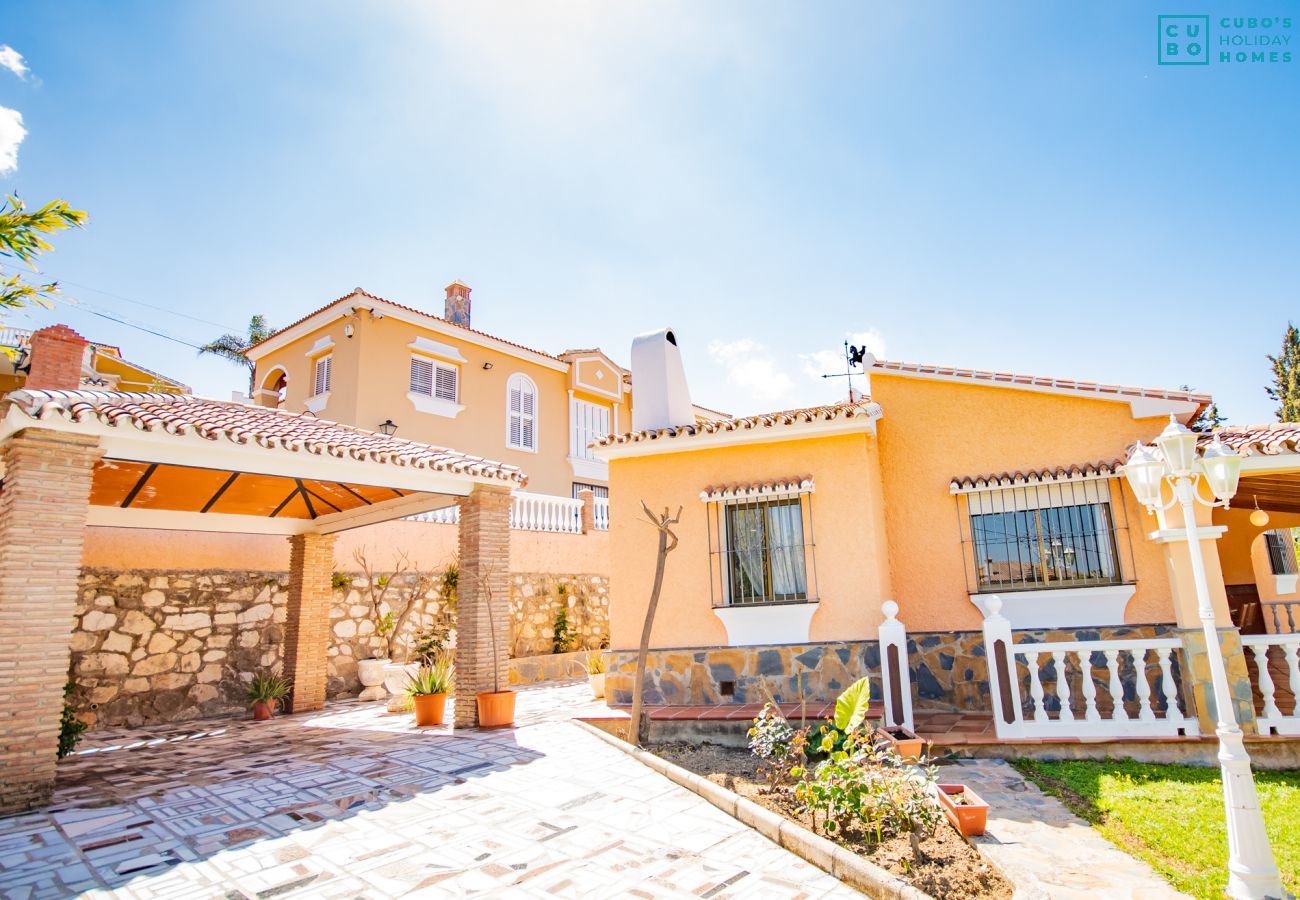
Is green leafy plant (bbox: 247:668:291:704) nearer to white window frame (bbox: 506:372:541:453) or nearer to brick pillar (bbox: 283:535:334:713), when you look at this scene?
brick pillar (bbox: 283:535:334:713)

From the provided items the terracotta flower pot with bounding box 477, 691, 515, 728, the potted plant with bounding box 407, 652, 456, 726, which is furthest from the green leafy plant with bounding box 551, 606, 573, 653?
the terracotta flower pot with bounding box 477, 691, 515, 728

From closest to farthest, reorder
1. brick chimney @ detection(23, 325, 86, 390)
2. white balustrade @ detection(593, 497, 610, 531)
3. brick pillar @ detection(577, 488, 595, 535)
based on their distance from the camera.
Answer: brick chimney @ detection(23, 325, 86, 390) < brick pillar @ detection(577, 488, 595, 535) < white balustrade @ detection(593, 497, 610, 531)

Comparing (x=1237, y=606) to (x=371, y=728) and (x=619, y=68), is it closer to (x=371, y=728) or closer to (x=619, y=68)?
(x=619, y=68)

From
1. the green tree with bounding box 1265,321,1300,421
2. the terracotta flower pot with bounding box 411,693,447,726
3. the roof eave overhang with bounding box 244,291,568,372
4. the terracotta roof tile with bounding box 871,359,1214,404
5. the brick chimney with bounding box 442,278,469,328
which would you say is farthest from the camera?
the green tree with bounding box 1265,321,1300,421

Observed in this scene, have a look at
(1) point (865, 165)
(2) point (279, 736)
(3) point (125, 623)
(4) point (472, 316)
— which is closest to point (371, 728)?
(2) point (279, 736)

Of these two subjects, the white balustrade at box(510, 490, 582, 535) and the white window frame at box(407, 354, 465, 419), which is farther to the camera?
the white window frame at box(407, 354, 465, 419)

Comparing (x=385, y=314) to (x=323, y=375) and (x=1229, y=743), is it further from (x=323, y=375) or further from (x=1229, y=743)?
(x=1229, y=743)

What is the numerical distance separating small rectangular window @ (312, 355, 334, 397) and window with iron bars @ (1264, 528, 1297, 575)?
19491 millimetres

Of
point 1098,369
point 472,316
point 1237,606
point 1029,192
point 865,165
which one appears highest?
point 472,316

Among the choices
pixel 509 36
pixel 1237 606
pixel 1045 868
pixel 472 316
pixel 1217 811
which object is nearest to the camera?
pixel 1045 868

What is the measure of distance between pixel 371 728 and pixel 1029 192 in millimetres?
10930

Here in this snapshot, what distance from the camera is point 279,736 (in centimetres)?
821

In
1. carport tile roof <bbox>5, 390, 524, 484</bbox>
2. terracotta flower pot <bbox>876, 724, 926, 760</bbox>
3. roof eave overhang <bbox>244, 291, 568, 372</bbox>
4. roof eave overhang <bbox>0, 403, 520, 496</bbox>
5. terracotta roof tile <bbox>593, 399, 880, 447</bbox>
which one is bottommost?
terracotta flower pot <bbox>876, 724, 926, 760</bbox>

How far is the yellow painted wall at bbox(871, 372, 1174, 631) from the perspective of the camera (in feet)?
27.7
